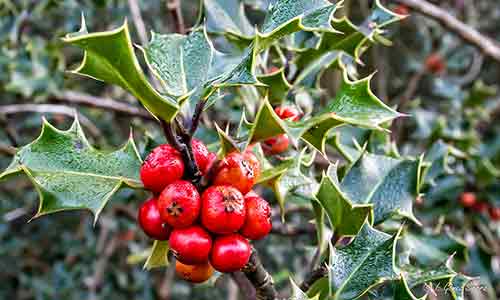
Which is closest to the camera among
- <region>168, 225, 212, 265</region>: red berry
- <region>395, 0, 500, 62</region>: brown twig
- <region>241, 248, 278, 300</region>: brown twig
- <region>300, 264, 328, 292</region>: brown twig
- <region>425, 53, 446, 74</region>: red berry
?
<region>168, 225, 212, 265</region>: red berry

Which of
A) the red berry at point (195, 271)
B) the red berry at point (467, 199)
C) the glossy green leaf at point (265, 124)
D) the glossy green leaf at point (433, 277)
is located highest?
the glossy green leaf at point (265, 124)

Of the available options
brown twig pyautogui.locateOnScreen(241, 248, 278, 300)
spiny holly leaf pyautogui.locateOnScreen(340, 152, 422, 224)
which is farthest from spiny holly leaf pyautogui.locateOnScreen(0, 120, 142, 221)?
spiny holly leaf pyautogui.locateOnScreen(340, 152, 422, 224)

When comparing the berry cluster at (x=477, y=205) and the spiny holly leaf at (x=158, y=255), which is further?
the berry cluster at (x=477, y=205)

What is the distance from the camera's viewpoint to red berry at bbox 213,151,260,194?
3.04ft

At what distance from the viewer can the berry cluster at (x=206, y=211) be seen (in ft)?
2.96

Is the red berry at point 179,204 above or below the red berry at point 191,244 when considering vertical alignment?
above

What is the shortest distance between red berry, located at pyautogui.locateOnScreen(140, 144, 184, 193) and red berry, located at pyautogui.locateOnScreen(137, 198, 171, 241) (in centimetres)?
4

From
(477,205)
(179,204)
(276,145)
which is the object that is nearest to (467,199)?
(477,205)

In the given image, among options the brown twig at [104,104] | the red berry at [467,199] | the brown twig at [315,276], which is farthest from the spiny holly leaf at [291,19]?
the red berry at [467,199]

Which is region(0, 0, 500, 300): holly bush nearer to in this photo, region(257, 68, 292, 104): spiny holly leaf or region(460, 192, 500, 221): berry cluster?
region(257, 68, 292, 104): spiny holly leaf

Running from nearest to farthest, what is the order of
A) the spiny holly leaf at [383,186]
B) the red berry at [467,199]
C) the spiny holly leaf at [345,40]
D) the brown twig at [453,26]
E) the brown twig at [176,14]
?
the spiny holly leaf at [383,186]
the spiny holly leaf at [345,40]
the brown twig at [176,14]
the brown twig at [453,26]
the red berry at [467,199]

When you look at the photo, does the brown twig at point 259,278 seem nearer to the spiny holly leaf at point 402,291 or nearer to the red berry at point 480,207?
the spiny holly leaf at point 402,291

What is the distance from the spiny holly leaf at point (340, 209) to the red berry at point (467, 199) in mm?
1405

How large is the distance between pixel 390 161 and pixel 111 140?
6.46 feet
